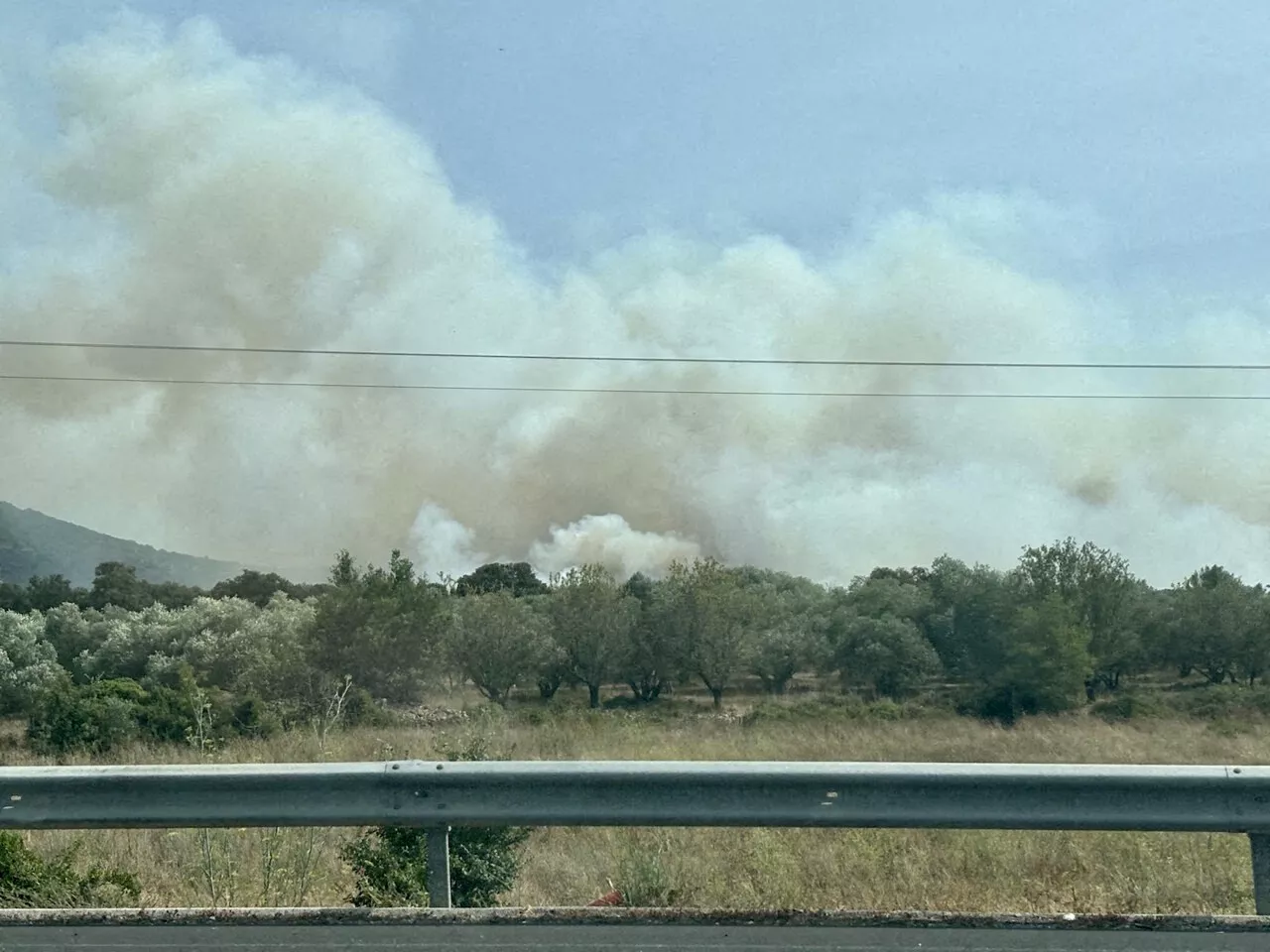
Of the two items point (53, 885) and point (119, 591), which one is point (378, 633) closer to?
point (119, 591)

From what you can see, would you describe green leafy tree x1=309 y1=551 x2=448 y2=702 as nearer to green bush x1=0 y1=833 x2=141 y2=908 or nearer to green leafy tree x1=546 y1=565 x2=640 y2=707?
green leafy tree x1=546 y1=565 x2=640 y2=707

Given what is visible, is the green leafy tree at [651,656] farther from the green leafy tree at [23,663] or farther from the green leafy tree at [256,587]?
the green leafy tree at [23,663]

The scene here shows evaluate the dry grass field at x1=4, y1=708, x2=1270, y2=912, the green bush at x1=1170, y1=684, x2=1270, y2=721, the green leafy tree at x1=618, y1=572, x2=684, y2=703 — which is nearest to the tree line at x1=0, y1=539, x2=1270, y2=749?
the green leafy tree at x1=618, y1=572, x2=684, y2=703

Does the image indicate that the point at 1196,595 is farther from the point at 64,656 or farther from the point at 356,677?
the point at 64,656

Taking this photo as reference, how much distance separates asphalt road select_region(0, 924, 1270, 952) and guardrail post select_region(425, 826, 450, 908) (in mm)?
242

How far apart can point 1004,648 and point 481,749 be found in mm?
25056

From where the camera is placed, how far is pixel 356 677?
104ft

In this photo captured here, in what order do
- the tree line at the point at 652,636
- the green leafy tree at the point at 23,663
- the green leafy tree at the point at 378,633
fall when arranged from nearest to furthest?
1. the green leafy tree at the point at 23,663
2. the tree line at the point at 652,636
3. the green leafy tree at the point at 378,633

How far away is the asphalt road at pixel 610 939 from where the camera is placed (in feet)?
15.9

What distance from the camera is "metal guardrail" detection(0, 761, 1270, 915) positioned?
5133 mm

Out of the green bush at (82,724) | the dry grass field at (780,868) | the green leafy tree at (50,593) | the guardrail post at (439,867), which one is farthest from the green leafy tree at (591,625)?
the guardrail post at (439,867)

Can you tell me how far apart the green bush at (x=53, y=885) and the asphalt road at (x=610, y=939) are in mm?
638

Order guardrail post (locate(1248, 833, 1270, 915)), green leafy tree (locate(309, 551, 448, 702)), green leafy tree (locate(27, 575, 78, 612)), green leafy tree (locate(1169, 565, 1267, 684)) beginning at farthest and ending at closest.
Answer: green leafy tree (locate(27, 575, 78, 612)) → green leafy tree (locate(1169, 565, 1267, 684)) → green leafy tree (locate(309, 551, 448, 702)) → guardrail post (locate(1248, 833, 1270, 915))

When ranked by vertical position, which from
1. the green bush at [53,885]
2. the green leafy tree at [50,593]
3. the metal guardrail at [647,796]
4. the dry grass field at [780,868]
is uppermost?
the green leafy tree at [50,593]
